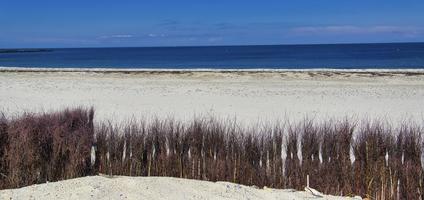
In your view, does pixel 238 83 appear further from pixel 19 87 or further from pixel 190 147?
pixel 190 147

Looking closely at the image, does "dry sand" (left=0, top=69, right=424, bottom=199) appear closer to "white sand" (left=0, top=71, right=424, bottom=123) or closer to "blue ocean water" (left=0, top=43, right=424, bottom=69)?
"white sand" (left=0, top=71, right=424, bottom=123)

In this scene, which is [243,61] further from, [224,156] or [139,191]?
[139,191]

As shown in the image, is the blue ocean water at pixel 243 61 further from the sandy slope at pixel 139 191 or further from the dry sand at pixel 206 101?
the sandy slope at pixel 139 191

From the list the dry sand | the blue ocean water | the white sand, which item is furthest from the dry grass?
the blue ocean water

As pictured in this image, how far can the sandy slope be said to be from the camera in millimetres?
5875

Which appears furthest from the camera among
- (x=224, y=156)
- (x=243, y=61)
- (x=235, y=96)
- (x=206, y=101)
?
(x=243, y=61)

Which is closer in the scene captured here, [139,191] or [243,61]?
[139,191]

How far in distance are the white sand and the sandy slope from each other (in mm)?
7342

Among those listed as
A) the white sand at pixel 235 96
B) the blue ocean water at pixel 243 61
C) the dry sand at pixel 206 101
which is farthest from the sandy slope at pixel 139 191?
the blue ocean water at pixel 243 61

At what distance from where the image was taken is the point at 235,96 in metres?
21.3

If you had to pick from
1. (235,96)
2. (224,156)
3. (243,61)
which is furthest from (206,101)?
(243,61)

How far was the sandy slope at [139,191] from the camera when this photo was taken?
5875 millimetres

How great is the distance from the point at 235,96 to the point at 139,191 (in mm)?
15480

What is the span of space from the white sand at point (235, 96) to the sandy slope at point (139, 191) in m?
7.34
